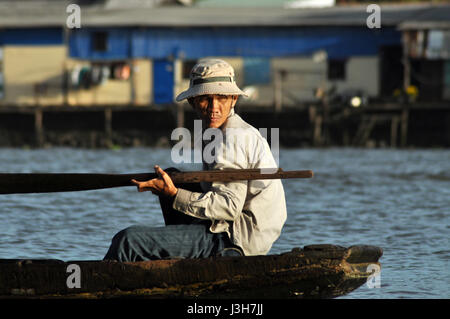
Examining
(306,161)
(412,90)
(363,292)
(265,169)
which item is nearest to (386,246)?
(363,292)

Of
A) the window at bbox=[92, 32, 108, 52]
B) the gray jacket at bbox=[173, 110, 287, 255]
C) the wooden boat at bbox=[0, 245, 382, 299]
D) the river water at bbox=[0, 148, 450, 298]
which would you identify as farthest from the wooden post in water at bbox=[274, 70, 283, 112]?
the gray jacket at bbox=[173, 110, 287, 255]

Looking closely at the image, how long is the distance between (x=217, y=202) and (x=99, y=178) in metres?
0.88

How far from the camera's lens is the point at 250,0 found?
40062 millimetres

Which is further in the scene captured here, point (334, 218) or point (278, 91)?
point (278, 91)

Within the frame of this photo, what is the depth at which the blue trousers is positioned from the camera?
588 centimetres

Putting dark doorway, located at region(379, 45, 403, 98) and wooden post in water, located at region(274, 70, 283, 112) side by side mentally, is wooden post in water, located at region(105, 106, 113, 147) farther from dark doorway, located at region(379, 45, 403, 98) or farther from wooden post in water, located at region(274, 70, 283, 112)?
dark doorway, located at region(379, 45, 403, 98)

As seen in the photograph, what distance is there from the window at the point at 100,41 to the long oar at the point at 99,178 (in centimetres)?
2890

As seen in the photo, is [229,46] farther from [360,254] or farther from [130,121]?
[360,254]

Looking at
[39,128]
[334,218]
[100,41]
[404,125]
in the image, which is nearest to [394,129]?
[404,125]

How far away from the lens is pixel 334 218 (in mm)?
12602

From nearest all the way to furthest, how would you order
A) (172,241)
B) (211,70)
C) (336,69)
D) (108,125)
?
(211,70)
(172,241)
(108,125)
(336,69)

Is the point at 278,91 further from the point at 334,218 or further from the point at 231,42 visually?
the point at 334,218

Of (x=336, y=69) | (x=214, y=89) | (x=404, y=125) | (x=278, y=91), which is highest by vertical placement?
(x=214, y=89)
